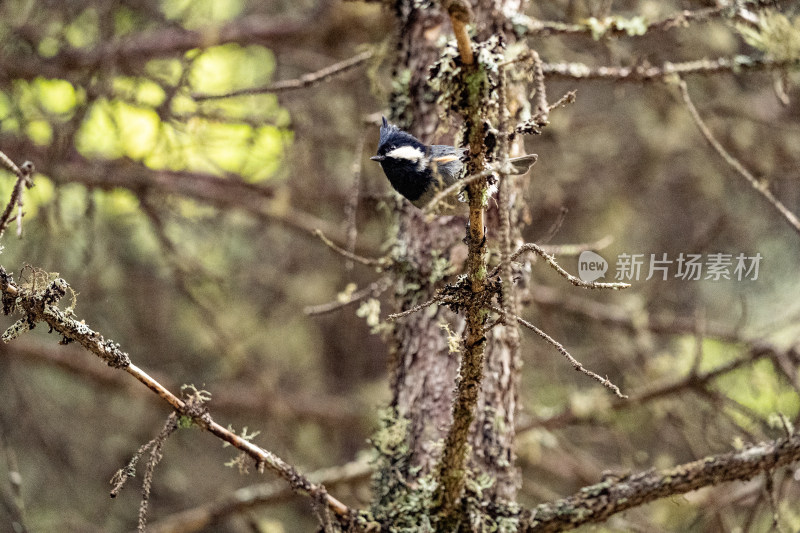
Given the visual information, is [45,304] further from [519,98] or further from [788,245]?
[788,245]

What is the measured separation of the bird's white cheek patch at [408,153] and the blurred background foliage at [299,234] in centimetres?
34

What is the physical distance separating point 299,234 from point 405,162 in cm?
261

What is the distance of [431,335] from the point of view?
2236mm

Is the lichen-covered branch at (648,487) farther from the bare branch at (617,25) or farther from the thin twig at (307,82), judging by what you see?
the thin twig at (307,82)

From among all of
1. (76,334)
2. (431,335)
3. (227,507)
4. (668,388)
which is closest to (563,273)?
(431,335)

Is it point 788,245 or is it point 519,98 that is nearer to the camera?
point 519,98

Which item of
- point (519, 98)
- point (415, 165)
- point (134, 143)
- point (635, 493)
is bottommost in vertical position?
point (635, 493)

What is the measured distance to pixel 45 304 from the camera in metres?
1.54

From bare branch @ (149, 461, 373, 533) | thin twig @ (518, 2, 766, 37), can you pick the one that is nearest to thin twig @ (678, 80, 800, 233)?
thin twig @ (518, 2, 766, 37)

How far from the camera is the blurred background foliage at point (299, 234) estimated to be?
11.4 feet

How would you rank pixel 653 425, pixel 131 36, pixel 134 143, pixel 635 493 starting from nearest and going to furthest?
pixel 635 493 → pixel 131 36 → pixel 653 425 → pixel 134 143

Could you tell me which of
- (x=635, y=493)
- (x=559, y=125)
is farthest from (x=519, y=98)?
(x=559, y=125)

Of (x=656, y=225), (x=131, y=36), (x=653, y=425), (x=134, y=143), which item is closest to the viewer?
(x=131, y=36)

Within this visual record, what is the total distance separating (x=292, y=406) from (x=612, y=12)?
11.0 ft
